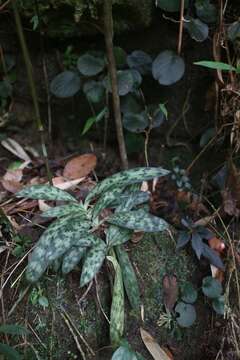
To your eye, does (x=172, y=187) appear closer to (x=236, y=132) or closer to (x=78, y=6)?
(x=236, y=132)

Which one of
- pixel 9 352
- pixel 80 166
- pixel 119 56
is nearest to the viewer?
pixel 9 352

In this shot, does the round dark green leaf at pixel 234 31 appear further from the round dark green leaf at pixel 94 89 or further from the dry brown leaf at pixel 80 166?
the dry brown leaf at pixel 80 166

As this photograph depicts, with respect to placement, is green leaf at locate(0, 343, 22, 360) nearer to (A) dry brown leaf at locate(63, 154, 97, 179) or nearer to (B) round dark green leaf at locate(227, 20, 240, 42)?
(A) dry brown leaf at locate(63, 154, 97, 179)

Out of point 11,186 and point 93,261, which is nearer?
point 93,261

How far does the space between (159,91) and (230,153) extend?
0.29 m

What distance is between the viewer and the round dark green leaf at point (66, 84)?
1499 mm

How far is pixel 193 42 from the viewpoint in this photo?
1.46 m

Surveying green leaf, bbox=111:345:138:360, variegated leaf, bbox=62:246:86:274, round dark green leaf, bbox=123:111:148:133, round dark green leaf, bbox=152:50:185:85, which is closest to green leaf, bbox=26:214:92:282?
variegated leaf, bbox=62:246:86:274

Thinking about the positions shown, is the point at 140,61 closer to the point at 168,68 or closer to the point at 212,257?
the point at 168,68

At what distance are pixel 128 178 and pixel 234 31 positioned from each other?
0.48m

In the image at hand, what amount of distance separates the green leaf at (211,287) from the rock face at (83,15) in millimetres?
728

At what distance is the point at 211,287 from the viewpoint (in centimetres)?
135

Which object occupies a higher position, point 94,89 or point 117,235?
point 94,89

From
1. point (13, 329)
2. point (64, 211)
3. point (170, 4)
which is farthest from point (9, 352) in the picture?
point (170, 4)
